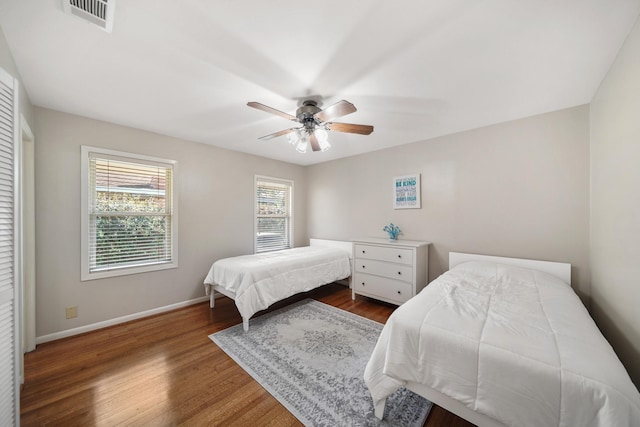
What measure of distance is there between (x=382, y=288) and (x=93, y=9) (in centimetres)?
365

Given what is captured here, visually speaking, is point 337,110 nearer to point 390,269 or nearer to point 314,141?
point 314,141

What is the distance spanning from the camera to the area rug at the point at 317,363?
1.58 metres

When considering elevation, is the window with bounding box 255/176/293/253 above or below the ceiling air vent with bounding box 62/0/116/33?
below

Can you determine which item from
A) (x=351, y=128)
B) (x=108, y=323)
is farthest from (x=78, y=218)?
(x=351, y=128)

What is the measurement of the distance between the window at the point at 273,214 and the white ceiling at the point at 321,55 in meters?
1.93

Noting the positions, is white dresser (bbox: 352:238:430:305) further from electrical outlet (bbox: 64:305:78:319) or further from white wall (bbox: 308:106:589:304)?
electrical outlet (bbox: 64:305:78:319)

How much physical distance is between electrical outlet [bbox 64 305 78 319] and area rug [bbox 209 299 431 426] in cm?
156

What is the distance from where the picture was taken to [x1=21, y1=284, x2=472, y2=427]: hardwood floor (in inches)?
60.6

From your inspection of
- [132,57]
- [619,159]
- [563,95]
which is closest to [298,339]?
[132,57]

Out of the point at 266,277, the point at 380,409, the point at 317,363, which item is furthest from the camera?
the point at 266,277

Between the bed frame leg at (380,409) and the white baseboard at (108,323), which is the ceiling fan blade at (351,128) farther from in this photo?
the white baseboard at (108,323)

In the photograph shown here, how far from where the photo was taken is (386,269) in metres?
3.32

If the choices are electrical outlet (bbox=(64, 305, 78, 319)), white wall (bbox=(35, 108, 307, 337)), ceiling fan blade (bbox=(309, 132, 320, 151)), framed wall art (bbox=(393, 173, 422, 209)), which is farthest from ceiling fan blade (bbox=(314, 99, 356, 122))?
electrical outlet (bbox=(64, 305, 78, 319))

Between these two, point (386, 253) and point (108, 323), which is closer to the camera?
point (108, 323)
